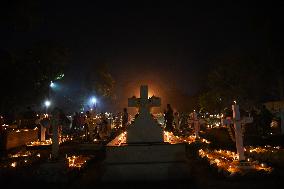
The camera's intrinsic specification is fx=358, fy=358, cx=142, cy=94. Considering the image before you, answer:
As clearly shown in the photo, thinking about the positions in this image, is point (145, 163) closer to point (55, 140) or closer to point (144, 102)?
point (144, 102)

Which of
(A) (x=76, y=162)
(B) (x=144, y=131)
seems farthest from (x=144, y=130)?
(A) (x=76, y=162)

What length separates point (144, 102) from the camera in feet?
35.8

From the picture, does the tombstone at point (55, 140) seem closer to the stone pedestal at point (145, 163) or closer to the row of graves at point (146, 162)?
the row of graves at point (146, 162)

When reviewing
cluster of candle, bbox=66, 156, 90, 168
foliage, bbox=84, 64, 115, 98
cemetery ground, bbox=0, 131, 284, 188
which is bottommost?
cemetery ground, bbox=0, 131, 284, 188

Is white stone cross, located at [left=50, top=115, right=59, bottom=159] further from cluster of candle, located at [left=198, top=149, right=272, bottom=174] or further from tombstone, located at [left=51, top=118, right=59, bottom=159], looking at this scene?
cluster of candle, located at [left=198, top=149, right=272, bottom=174]

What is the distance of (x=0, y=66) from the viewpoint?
27578 millimetres

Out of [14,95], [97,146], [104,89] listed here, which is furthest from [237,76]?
[97,146]

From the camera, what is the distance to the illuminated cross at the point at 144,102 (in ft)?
35.6

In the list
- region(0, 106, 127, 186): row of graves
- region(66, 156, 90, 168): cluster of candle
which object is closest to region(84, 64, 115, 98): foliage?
region(0, 106, 127, 186): row of graves

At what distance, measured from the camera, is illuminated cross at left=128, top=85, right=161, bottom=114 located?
35.6ft

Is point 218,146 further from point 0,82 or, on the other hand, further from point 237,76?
point 237,76

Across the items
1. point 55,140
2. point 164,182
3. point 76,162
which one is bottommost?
point 164,182

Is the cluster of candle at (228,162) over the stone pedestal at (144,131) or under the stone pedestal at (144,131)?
under

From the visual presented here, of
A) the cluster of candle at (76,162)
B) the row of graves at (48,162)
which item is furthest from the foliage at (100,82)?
the cluster of candle at (76,162)
